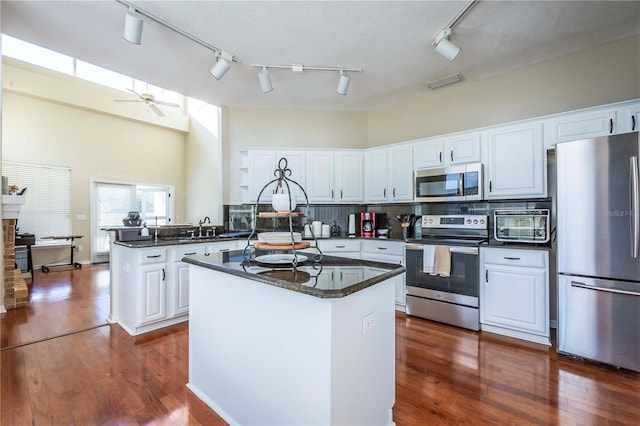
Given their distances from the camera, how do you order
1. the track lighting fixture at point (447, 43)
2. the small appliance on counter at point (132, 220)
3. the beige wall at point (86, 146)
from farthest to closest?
1. the beige wall at point (86, 146)
2. the small appliance on counter at point (132, 220)
3. the track lighting fixture at point (447, 43)

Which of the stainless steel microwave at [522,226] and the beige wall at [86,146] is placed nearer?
the stainless steel microwave at [522,226]

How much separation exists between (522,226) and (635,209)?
855mm

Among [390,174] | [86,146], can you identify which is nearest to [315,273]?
[390,174]

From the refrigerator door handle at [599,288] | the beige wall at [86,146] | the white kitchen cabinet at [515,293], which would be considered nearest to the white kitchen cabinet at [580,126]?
the white kitchen cabinet at [515,293]

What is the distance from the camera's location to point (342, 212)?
15.1 feet

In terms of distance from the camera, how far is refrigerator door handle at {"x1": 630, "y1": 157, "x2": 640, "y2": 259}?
219 cm

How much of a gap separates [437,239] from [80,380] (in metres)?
3.49

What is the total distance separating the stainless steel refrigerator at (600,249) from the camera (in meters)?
2.23

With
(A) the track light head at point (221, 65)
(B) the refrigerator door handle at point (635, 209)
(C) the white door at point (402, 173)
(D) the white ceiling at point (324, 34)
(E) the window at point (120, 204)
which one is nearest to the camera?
(B) the refrigerator door handle at point (635, 209)

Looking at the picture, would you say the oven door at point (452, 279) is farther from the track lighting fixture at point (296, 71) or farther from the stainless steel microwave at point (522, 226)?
the track lighting fixture at point (296, 71)

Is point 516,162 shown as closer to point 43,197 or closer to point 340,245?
point 340,245

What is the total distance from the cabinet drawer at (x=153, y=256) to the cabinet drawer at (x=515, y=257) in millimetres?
3323

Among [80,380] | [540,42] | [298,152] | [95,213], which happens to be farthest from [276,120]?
[95,213]

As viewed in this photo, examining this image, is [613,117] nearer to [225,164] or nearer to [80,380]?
[225,164]
